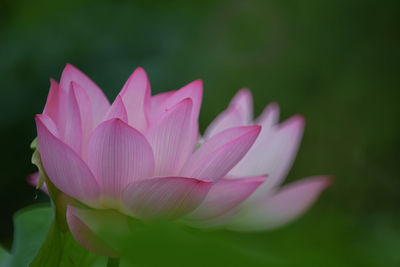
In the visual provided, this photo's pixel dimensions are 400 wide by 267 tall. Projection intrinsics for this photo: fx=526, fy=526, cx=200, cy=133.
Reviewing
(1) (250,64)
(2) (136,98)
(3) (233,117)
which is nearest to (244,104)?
(3) (233,117)

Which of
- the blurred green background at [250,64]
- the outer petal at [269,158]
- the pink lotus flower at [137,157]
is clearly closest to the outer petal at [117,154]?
the pink lotus flower at [137,157]

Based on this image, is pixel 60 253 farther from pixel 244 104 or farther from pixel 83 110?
pixel 244 104

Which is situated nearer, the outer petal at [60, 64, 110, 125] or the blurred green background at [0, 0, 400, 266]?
the outer petal at [60, 64, 110, 125]

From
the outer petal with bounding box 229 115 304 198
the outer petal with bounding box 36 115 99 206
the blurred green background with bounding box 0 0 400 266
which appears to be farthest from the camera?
the blurred green background with bounding box 0 0 400 266

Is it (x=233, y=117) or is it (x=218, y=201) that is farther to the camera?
(x=233, y=117)

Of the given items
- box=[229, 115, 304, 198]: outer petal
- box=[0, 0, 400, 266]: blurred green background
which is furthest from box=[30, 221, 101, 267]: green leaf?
box=[0, 0, 400, 266]: blurred green background

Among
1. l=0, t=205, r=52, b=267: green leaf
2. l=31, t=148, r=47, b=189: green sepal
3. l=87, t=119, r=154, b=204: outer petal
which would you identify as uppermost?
l=87, t=119, r=154, b=204: outer petal

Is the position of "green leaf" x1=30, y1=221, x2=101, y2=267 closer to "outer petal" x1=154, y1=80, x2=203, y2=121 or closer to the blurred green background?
"outer petal" x1=154, y1=80, x2=203, y2=121

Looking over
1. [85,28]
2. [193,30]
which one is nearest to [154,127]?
[85,28]

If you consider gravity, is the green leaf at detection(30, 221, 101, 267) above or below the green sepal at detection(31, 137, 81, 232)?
below

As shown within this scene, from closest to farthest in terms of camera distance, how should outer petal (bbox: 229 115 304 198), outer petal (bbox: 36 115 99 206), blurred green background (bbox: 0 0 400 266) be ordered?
outer petal (bbox: 36 115 99 206) < outer petal (bbox: 229 115 304 198) < blurred green background (bbox: 0 0 400 266)
